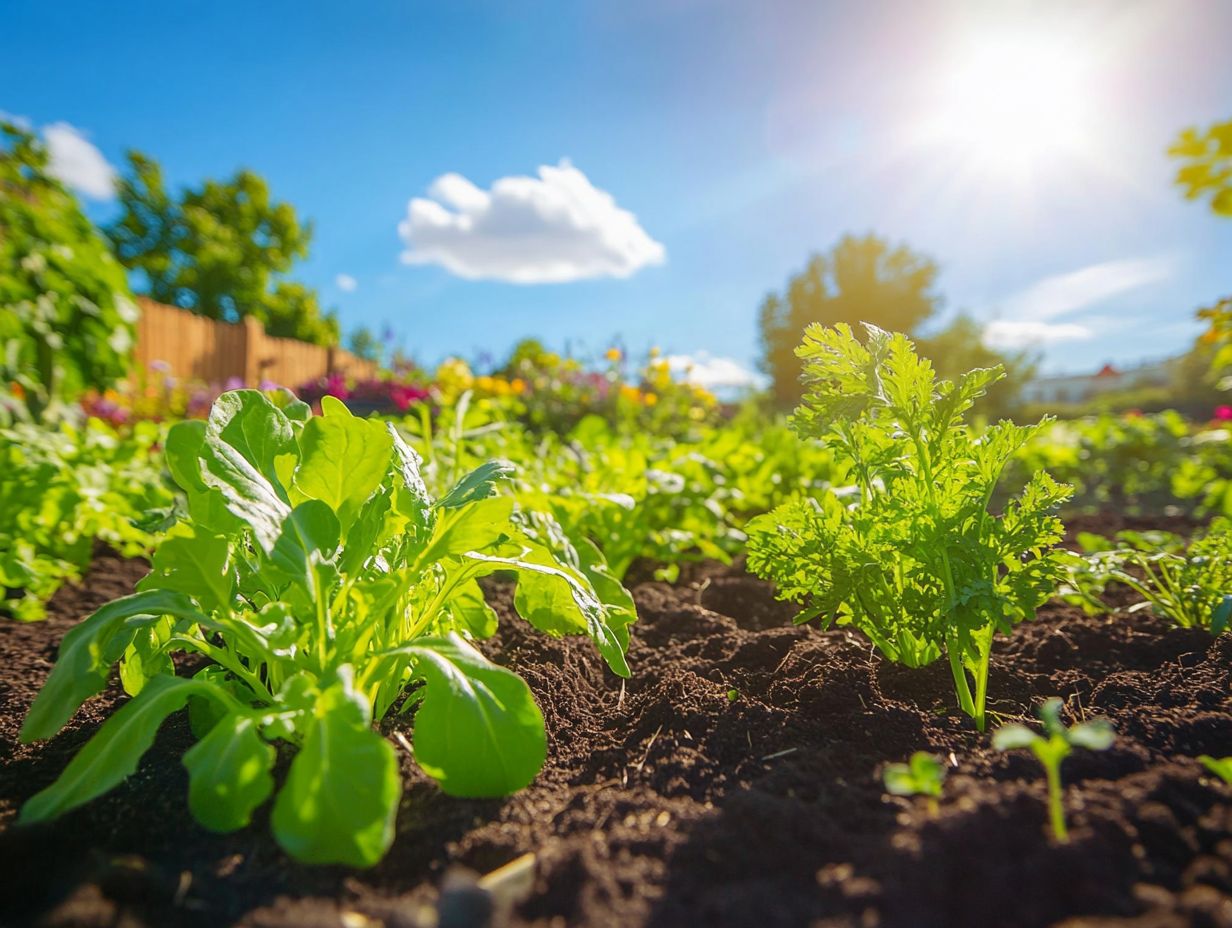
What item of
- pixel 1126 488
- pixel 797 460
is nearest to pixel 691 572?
pixel 797 460

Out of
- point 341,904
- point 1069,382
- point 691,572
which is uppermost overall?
point 1069,382

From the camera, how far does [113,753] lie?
3.77 ft

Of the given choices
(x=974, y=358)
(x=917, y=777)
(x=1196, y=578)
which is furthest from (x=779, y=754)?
(x=974, y=358)

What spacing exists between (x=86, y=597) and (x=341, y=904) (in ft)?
8.54

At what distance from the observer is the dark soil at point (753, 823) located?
3.04 feet

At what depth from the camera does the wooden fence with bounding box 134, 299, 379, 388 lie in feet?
41.8

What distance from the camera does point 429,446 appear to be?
8.25 feet

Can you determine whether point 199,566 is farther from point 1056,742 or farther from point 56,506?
point 56,506

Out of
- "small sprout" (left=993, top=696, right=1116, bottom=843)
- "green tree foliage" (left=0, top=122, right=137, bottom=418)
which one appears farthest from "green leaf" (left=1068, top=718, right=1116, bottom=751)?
"green tree foliage" (left=0, top=122, right=137, bottom=418)

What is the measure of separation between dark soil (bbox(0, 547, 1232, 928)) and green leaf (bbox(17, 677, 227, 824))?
10 cm

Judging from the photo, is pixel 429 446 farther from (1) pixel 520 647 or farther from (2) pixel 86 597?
(2) pixel 86 597

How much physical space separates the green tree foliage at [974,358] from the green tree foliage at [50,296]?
80.9 feet

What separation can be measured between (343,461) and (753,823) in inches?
40.2

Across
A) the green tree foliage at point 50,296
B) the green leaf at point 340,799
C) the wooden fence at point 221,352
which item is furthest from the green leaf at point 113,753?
the wooden fence at point 221,352
